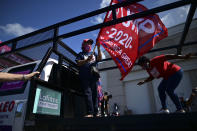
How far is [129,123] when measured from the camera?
1.30 meters

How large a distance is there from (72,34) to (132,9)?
1269 mm

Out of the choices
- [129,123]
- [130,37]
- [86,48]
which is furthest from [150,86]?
[129,123]

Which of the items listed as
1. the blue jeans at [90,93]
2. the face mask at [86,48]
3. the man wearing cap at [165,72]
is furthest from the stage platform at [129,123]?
the face mask at [86,48]

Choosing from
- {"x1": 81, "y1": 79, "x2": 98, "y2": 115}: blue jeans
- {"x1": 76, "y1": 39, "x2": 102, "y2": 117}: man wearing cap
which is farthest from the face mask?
{"x1": 81, "y1": 79, "x2": 98, "y2": 115}: blue jeans

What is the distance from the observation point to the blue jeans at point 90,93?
8.13 feet

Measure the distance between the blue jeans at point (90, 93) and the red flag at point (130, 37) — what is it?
0.59m

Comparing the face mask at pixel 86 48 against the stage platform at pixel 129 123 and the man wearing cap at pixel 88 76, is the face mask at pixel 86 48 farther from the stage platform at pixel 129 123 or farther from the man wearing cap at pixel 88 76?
the stage platform at pixel 129 123

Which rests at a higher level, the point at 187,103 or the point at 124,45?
the point at 124,45

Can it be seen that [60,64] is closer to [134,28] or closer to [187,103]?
[134,28]

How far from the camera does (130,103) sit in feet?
41.6

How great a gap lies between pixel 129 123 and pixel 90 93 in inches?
52.7

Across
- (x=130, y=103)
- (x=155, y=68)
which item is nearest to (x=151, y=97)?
(x=130, y=103)

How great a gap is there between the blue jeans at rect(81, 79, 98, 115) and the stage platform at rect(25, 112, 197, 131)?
2.88 feet

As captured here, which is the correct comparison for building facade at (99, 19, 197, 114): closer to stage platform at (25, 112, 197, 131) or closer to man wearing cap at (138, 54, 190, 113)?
man wearing cap at (138, 54, 190, 113)
